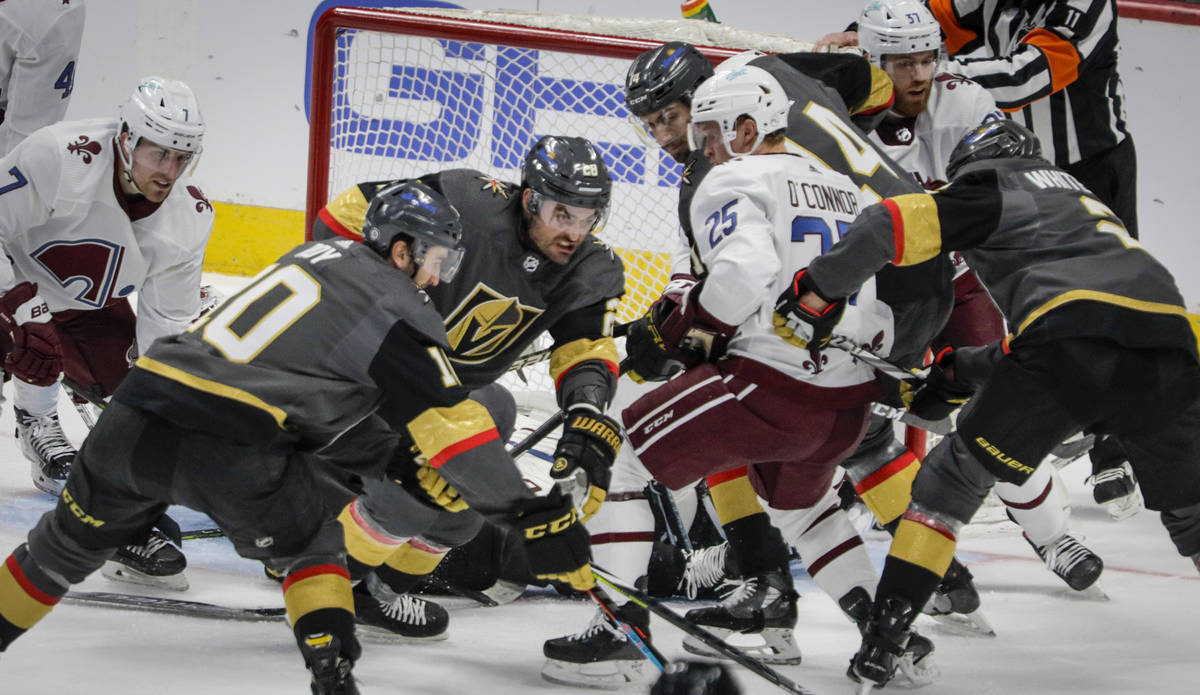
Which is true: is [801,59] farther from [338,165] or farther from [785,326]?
[338,165]

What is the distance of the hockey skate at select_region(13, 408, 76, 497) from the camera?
3.57 m

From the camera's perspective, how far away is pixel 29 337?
3.07m

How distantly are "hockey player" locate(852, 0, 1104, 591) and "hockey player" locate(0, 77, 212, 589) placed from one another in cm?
178

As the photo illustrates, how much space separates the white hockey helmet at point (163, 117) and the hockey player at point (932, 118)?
5.70 ft

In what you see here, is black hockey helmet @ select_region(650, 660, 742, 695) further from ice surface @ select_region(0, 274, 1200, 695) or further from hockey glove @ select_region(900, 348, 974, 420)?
hockey glove @ select_region(900, 348, 974, 420)

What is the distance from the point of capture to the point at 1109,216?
96.3 inches

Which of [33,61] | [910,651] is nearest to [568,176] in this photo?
[910,651]

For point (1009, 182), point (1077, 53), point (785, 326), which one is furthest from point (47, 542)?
point (1077, 53)

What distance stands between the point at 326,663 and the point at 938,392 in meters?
1.38

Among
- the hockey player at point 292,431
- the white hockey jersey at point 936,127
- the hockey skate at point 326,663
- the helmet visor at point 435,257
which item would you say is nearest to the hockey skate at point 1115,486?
the white hockey jersey at point 936,127

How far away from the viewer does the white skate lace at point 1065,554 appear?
3.13 m

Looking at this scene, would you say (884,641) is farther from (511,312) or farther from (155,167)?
(155,167)

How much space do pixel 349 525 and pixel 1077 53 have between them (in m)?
2.46

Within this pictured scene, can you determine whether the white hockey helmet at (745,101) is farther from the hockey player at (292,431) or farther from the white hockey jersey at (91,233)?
the white hockey jersey at (91,233)
